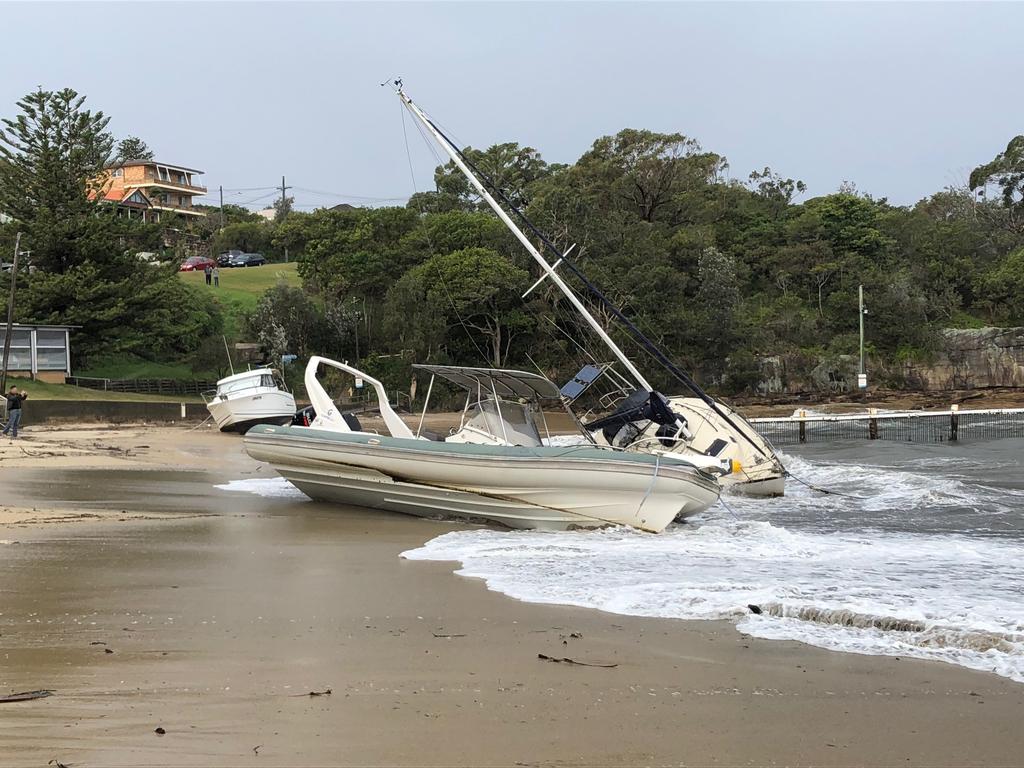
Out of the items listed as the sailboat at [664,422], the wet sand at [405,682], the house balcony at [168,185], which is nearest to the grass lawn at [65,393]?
the sailboat at [664,422]

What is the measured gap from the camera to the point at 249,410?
27172 mm

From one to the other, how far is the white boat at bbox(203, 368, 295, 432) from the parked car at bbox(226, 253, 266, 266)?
138 feet

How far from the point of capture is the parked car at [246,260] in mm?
67562

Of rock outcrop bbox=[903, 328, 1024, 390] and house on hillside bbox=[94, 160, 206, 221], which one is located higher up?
house on hillside bbox=[94, 160, 206, 221]

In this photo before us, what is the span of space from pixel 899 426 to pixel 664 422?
2035cm

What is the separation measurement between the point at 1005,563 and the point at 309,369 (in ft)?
30.8

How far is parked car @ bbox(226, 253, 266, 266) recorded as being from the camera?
67562mm

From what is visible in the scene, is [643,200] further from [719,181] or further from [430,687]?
[430,687]

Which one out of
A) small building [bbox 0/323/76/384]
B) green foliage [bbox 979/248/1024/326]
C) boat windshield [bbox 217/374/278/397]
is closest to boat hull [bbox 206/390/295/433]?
boat windshield [bbox 217/374/278/397]

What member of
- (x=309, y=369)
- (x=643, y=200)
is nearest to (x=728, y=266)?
(x=643, y=200)

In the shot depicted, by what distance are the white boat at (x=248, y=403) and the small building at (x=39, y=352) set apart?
36.7ft

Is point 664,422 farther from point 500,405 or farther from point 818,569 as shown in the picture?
point 818,569

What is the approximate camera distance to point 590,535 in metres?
11.4

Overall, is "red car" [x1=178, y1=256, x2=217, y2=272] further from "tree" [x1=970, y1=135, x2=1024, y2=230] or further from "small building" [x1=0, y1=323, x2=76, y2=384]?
"tree" [x1=970, y1=135, x2=1024, y2=230]
